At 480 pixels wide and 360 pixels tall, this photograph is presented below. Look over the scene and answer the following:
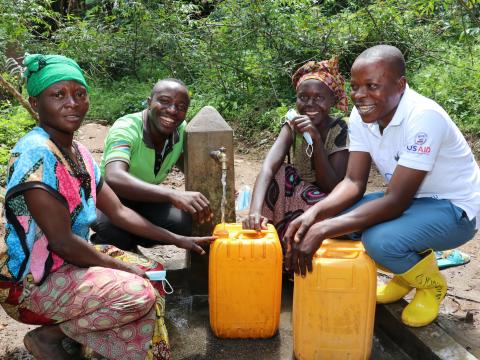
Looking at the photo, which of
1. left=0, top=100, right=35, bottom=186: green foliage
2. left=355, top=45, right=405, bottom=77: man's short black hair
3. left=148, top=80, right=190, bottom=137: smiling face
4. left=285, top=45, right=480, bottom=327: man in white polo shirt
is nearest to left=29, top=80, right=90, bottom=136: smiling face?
left=148, top=80, right=190, bottom=137: smiling face

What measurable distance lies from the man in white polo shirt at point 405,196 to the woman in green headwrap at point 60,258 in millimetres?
773

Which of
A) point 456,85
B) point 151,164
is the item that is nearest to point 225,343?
point 151,164

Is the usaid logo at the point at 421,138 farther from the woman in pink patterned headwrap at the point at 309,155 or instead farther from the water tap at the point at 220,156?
the water tap at the point at 220,156

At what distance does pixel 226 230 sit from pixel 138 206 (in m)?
0.76

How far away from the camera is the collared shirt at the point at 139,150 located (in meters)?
3.04

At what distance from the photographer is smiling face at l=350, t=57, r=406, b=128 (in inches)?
98.3

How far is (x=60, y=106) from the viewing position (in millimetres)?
2287

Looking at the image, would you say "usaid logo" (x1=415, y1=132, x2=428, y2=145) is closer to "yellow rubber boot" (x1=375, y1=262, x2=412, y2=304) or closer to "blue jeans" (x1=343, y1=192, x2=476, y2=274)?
"blue jeans" (x1=343, y1=192, x2=476, y2=274)

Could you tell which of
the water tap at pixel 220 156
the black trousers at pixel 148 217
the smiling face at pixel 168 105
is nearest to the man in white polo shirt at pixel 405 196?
the water tap at pixel 220 156

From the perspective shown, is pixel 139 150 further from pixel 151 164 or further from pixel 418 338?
pixel 418 338

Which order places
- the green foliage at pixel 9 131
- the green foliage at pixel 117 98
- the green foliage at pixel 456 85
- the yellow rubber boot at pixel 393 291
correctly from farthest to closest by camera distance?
the green foliage at pixel 117 98 → the green foliage at pixel 456 85 → the green foliage at pixel 9 131 → the yellow rubber boot at pixel 393 291

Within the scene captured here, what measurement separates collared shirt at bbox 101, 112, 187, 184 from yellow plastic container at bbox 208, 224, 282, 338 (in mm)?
689

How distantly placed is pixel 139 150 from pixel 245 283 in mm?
1049

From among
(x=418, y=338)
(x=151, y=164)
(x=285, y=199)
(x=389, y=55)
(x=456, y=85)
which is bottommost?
(x=418, y=338)
